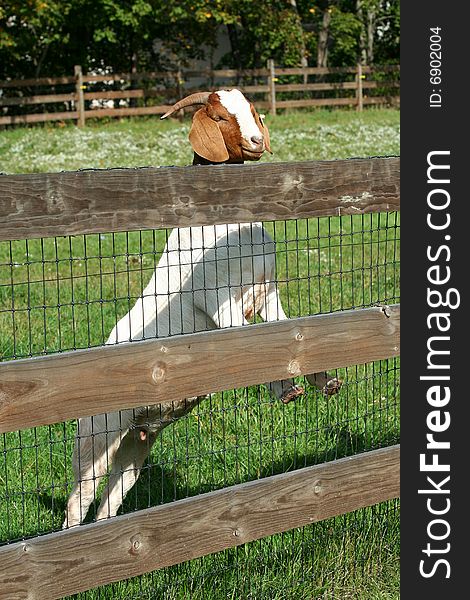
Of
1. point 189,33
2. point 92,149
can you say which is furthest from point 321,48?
point 92,149

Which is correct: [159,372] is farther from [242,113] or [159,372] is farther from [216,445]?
[216,445]

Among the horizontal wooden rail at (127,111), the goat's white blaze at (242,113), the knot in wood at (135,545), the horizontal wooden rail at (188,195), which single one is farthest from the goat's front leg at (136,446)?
the horizontal wooden rail at (127,111)

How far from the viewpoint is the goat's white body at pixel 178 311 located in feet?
14.8

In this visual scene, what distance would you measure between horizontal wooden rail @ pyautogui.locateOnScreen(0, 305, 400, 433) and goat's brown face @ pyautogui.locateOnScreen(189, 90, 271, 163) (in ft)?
3.88

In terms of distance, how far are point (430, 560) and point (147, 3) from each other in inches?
1199

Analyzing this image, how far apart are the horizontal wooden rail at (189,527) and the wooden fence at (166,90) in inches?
1046

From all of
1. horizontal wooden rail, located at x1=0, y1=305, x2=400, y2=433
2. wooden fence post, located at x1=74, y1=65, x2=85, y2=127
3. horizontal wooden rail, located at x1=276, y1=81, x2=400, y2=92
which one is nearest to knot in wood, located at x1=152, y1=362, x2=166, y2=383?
horizontal wooden rail, located at x1=0, y1=305, x2=400, y2=433

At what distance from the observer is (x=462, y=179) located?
4.19 meters

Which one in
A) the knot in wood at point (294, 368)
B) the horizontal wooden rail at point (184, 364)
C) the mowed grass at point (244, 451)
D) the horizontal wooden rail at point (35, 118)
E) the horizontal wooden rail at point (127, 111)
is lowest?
the mowed grass at point (244, 451)

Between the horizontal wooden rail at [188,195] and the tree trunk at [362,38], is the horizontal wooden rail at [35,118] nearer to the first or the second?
the tree trunk at [362,38]

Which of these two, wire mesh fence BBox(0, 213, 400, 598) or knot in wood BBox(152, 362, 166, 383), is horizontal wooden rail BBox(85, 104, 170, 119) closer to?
wire mesh fence BBox(0, 213, 400, 598)

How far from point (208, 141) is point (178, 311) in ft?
2.89

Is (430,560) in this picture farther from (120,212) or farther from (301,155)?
(301,155)

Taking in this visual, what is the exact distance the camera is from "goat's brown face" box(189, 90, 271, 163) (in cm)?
486
